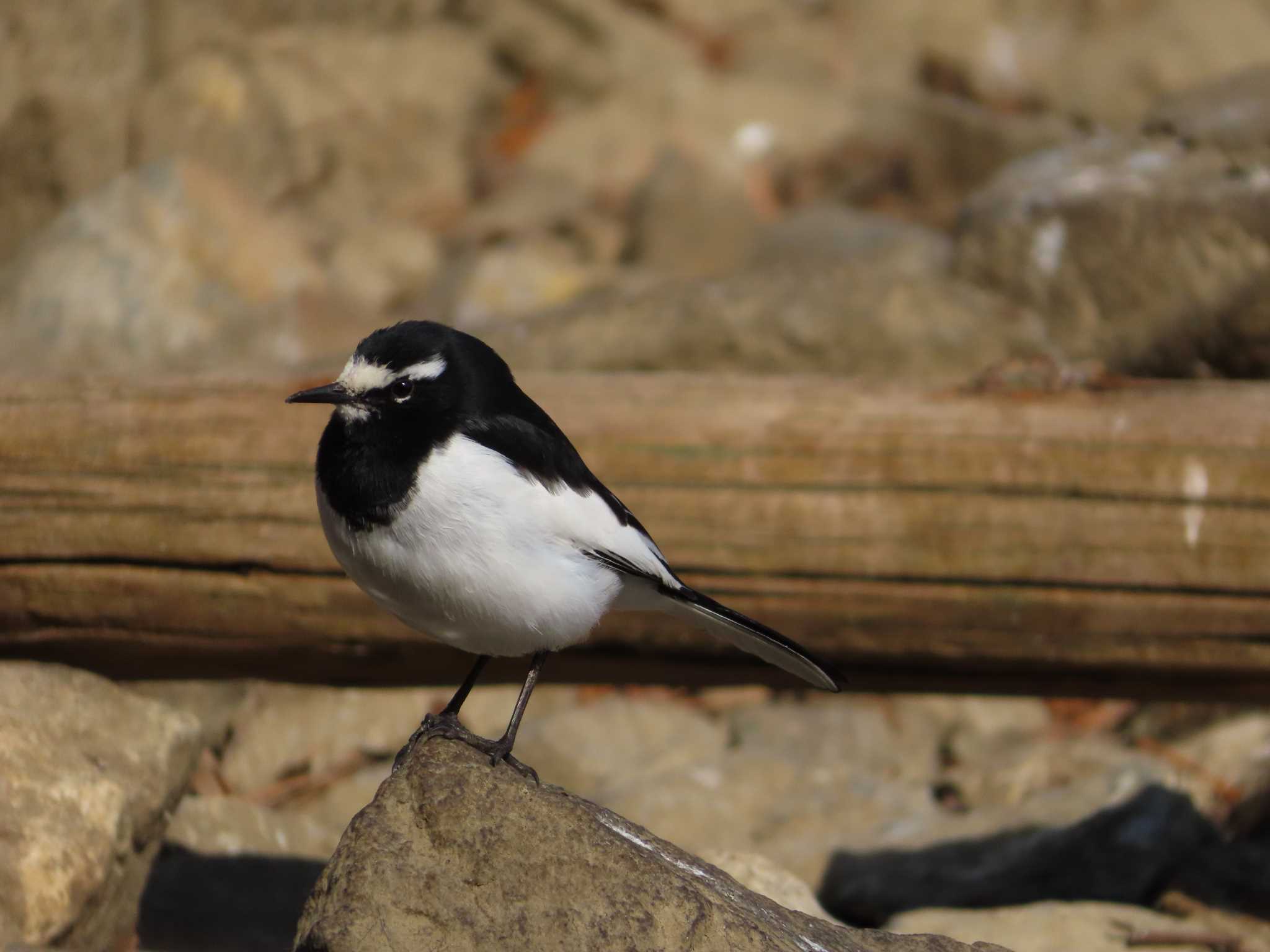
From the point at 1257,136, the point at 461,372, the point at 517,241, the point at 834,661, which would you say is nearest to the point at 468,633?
the point at 461,372

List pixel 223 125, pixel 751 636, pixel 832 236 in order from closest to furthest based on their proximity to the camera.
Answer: pixel 751 636, pixel 832 236, pixel 223 125

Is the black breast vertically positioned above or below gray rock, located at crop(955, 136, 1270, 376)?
above

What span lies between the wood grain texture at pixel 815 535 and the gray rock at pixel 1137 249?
5.98 ft

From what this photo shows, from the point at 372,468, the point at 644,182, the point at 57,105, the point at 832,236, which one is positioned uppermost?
the point at 372,468

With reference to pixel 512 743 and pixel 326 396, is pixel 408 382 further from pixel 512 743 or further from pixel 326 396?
pixel 512 743

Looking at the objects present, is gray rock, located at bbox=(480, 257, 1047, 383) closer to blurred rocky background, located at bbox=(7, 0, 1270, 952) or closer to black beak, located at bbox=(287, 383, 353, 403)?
blurred rocky background, located at bbox=(7, 0, 1270, 952)

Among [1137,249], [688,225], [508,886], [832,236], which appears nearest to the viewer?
[508,886]

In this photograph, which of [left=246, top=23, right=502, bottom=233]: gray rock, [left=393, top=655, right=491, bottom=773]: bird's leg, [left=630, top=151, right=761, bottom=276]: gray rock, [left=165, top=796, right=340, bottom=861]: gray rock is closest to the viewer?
[left=393, top=655, right=491, bottom=773]: bird's leg

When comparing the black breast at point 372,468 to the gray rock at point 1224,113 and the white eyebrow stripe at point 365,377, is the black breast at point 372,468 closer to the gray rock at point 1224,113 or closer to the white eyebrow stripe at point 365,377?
the white eyebrow stripe at point 365,377

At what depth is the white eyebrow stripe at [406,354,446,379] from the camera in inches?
129

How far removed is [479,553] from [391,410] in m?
0.40

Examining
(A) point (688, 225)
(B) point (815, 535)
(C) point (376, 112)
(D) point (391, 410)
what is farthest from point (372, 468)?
(C) point (376, 112)

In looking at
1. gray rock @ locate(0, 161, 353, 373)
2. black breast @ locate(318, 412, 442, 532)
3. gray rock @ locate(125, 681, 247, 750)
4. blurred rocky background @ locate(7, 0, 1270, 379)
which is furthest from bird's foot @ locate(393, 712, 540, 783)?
gray rock @ locate(0, 161, 353, 373)

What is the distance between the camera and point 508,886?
2965mm
